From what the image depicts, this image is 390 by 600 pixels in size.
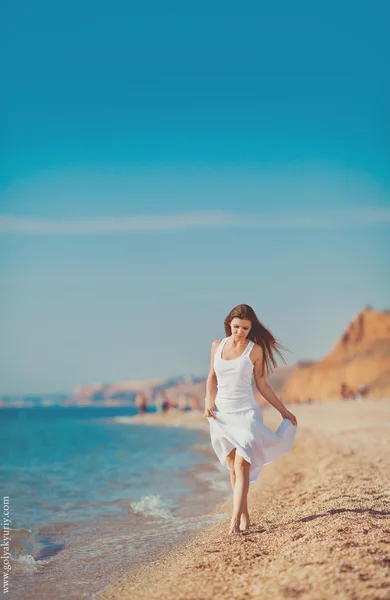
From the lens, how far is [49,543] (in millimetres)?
7910

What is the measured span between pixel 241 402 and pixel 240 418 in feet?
0.52

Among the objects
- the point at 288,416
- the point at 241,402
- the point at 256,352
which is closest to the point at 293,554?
the point at 241,402

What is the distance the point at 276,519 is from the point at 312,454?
816 centimetres

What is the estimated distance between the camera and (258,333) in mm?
6301

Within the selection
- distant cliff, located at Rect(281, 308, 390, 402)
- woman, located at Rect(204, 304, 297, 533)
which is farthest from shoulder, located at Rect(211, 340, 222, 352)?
distant cliff, located at Rect(281, 308, 390, 402)

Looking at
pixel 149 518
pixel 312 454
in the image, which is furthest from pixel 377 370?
pixel 149 518

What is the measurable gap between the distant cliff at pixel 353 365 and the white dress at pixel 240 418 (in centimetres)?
7097

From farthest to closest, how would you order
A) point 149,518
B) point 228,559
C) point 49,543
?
point 149,518 < point 49,543 < point 228,559

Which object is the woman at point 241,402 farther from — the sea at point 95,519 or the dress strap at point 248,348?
the sea at point 95,519

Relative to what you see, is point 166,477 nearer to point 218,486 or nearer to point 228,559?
point 218,486

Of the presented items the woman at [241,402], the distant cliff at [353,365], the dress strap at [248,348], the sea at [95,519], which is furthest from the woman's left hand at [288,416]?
the distant cliff at [353,365]

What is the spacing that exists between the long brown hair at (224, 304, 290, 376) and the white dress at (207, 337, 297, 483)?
0.44 feet

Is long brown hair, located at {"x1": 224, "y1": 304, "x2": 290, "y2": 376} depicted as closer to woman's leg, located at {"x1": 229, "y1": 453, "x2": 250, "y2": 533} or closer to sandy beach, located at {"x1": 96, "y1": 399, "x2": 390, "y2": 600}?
woman's leg, located at {"x1": 229, "y1": 453, "x2": 250, "y2": 533}

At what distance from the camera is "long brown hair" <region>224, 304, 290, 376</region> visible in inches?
245
